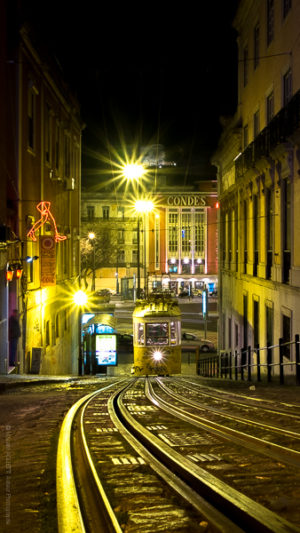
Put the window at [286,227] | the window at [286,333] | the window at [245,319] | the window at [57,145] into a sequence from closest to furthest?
1. the window at [286,333]
2. the window at [286,227]
3. the window at [57,145]
4. the window at [245,319]

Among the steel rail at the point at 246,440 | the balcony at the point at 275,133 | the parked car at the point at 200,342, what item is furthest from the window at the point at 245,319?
the steel rail at the point at 246,440

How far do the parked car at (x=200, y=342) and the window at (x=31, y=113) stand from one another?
24479 millimetres

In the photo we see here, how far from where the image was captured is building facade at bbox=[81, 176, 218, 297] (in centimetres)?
7581

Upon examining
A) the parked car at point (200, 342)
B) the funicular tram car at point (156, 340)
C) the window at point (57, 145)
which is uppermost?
the window at point (57, 145)

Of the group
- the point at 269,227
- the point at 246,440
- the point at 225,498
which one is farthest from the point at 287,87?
the point at 225,498

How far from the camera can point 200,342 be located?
4156cm

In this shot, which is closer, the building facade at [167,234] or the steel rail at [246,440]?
the steel rail at [246,440]

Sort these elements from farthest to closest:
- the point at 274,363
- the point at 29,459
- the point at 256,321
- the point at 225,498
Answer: the point at 256,321, the point at 274,363, the point at 29,459, the point at 225,498

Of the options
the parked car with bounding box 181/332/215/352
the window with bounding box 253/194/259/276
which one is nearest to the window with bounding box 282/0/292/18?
the window with bounding box 253/194/259/276

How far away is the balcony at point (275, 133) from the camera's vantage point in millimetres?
15164

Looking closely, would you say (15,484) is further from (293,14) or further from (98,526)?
(293,14)

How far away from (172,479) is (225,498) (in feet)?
2.79

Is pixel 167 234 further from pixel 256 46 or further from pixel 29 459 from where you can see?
pixel 29 459

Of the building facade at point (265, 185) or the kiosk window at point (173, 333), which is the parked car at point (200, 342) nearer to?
the building facade at point (265, 185)
